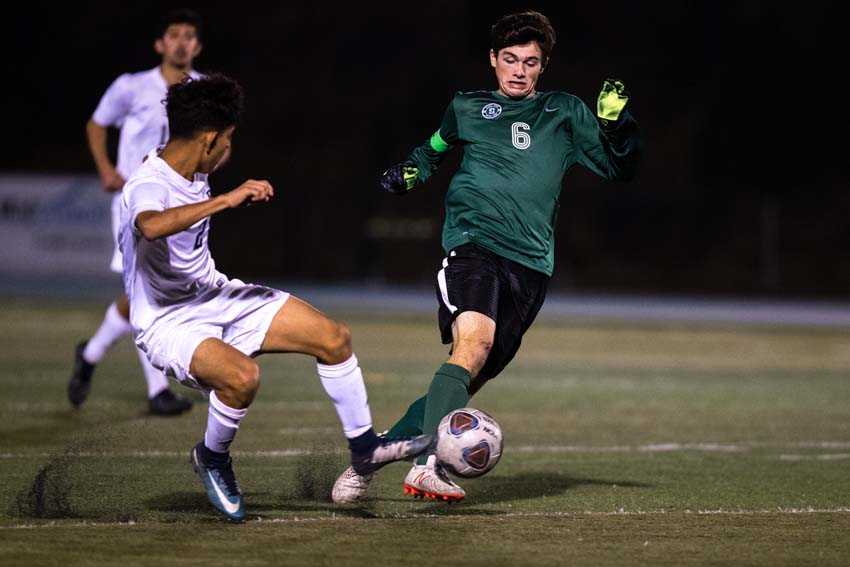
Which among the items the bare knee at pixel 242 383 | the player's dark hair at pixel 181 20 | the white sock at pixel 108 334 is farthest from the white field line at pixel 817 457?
the player's dark hair at pixel 181 20

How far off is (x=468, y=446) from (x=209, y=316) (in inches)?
47.5

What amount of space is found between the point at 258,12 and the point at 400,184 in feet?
114

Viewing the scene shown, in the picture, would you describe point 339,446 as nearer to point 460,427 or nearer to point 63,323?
point 460,427

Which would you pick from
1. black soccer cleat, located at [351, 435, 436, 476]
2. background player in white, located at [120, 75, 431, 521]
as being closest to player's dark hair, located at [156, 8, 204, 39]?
background player in white, located at [120, 75, 431, 521]

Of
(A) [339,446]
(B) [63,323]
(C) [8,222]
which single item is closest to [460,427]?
(A) [339,446]

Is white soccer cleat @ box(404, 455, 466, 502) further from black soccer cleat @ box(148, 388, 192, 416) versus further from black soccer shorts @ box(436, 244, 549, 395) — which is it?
black soccer cleat @ box(148, 388, 192, 416)

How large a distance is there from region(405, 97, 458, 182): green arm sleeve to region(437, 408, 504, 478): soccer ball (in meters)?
1.37

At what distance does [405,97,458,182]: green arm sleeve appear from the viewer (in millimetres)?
6527

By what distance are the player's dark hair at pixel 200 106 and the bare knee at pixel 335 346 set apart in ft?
3.19

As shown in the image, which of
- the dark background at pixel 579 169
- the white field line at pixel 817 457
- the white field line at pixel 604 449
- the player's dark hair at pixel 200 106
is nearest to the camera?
the player's dark hair at pixel 200 106

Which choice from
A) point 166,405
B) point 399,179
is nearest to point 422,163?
point 399,179

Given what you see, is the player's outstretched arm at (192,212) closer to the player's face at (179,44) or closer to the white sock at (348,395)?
the white sock at (348,395)

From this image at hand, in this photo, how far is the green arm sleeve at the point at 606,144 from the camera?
624 centimetres

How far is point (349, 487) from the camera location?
6.02 metres
